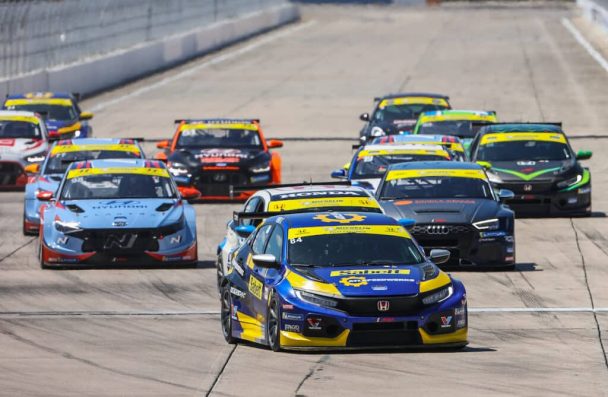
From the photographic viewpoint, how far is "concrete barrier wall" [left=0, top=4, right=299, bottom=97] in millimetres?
48969

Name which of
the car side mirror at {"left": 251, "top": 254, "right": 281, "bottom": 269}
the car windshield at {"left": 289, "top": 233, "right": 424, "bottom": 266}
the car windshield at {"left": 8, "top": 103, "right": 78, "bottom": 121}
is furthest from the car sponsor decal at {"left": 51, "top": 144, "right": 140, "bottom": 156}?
the car side mirror at {"left": 251, "top": 254, "right": 281, "bottom": 269}

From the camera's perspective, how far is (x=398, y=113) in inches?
1393

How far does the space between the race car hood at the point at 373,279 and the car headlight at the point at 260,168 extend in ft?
45.6

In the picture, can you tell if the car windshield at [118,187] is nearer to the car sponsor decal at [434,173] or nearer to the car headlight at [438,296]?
the car sponsor decal at [434,173]

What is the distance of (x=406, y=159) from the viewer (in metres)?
25.3

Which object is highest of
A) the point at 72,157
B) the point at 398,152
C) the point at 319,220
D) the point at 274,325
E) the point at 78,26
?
the point at 319,220

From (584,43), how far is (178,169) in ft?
→ 154

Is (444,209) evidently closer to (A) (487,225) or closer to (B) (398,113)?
(A) (487,225)

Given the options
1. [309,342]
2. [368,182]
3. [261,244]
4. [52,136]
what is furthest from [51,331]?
[52,136]

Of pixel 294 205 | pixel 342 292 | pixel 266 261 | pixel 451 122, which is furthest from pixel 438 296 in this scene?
pixel 451 122

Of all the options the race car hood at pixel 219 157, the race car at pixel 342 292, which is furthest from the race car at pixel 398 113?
A: the race car at pixel 342 292

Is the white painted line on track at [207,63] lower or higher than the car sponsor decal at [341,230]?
lower

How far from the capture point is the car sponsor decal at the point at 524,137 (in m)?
26.8

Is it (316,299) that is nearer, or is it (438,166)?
(316,299)
